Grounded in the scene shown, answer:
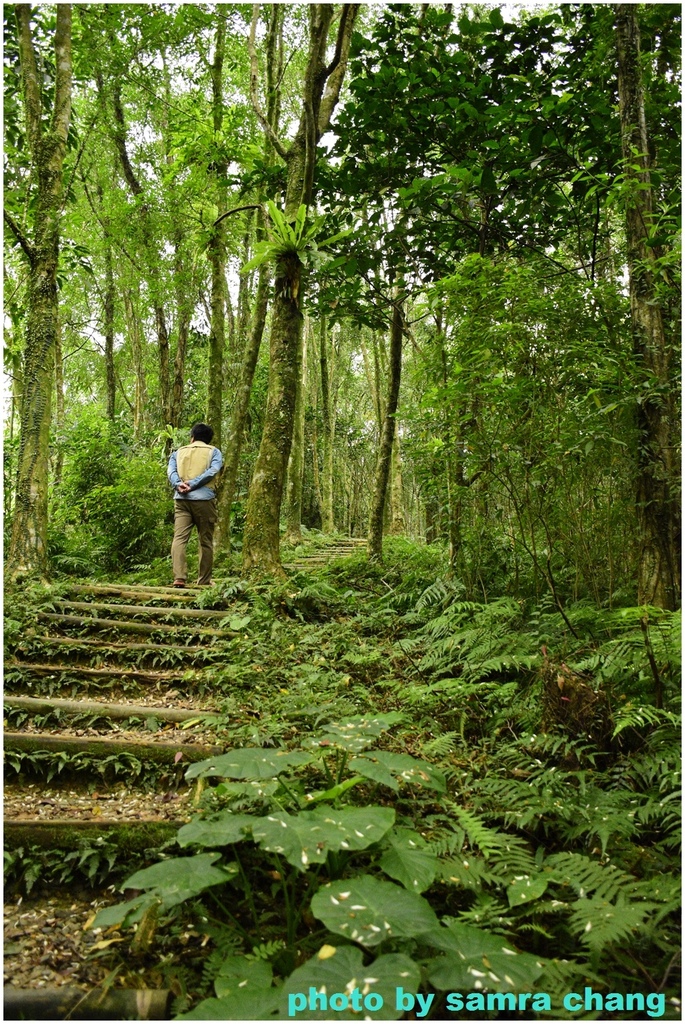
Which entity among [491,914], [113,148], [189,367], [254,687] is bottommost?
[491,914]

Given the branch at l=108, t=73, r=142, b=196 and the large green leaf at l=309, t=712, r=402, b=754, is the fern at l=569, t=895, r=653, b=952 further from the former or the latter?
the branch at l=108, t=73, r=142, b=196

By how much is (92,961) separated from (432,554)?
Answer: 6164 mm

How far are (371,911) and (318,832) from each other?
1.11ft

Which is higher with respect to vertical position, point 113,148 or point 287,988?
point 113,148

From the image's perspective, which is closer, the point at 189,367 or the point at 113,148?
the point at 113,148

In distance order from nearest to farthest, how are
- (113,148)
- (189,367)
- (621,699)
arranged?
1. (621,699)
2. (113,148)
3. (189,367)

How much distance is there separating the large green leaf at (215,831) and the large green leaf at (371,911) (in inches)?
16.4

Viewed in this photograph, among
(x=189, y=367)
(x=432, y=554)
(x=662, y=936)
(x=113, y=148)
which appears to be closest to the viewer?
(x=662, y=936)

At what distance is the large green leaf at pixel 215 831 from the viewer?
2391 mm

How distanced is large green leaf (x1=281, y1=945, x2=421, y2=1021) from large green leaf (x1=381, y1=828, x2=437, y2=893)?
0.34 m

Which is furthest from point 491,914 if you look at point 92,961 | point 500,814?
point 92,961

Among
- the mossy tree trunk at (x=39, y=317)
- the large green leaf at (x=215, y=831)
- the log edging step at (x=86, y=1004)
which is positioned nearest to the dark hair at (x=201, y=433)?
the mossy tree trunk at (x=39, y=317)

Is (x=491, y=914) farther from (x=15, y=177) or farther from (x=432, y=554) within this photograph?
(x=15, y=177)

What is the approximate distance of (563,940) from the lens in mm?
2537
